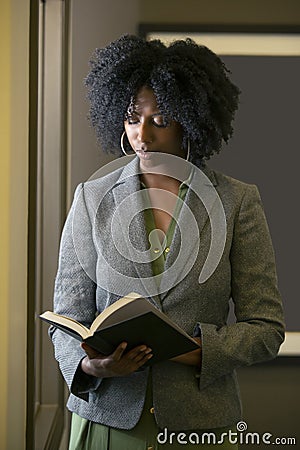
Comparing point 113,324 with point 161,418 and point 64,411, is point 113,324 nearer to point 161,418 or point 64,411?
point 161,418

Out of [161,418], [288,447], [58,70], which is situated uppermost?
[58,70]

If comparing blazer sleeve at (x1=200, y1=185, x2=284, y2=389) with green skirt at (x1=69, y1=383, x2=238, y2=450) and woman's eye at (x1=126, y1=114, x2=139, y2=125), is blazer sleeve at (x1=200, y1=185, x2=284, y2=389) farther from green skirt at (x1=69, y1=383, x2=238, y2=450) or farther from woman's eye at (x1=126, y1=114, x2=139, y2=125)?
woman's eye at (x1=126, y1=114, x2=139, y2=125)

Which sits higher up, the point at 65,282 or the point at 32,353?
the point at 65,282

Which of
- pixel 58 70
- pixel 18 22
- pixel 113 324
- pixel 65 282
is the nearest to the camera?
pixel 113 324

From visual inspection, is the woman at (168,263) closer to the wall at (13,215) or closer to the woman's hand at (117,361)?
the woman's hand at (117,361)

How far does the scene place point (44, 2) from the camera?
1517 millimetres

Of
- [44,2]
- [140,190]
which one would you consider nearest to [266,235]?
[140,190]

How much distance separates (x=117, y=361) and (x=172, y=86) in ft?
1.31

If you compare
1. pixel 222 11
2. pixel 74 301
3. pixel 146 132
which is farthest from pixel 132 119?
pixel 222 11

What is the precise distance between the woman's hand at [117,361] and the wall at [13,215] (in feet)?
0.77

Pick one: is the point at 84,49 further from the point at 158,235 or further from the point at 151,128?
the point at 158,235

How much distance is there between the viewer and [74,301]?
104 cm

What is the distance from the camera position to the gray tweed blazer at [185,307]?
1.04 meters

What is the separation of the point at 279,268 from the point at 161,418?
431mm
